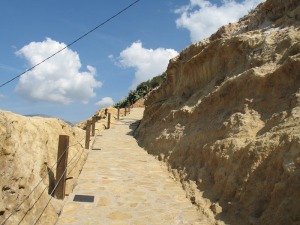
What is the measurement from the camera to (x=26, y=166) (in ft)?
17.4

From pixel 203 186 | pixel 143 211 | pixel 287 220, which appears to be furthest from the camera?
pixel 203 186

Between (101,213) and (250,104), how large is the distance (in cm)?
432

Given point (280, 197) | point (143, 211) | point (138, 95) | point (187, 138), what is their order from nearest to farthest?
point (280, 197), point (143, 211), point (187, 138), point (138, 95)

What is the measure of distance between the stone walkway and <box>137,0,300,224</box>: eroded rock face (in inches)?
16.2

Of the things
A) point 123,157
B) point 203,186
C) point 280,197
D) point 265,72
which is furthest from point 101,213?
point 123,157

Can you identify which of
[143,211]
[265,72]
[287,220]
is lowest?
[143,211]

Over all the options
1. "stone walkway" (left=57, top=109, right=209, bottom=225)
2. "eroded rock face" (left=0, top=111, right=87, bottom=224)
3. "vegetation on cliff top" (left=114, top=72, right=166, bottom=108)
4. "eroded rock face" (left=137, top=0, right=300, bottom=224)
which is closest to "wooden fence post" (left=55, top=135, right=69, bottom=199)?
"eroded rock face" (left=0, top=111, right=87, bottom=224)

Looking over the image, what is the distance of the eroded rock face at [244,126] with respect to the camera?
5.50 m

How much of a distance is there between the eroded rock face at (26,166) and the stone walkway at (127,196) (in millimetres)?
517

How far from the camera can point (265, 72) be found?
824 cm

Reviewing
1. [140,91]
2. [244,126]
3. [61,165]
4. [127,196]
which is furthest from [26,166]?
[140,91]

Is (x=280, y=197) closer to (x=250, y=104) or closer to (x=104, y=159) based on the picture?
(x=250, y=104)

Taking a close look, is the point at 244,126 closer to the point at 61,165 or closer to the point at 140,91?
the point at 61,165

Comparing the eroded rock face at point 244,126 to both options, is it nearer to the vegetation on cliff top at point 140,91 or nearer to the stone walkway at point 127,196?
the stone walkway at point 127,196
